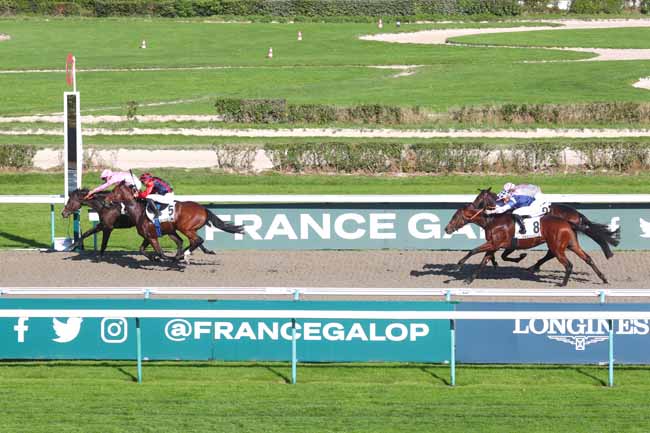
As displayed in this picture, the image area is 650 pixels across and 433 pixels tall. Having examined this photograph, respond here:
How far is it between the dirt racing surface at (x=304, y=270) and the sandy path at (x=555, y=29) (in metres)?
34.7

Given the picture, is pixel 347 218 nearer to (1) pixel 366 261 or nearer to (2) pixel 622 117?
(1) pixel 366 261

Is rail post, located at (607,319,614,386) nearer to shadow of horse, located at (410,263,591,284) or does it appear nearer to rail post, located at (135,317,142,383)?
rail post, located at (135,317,142,383)

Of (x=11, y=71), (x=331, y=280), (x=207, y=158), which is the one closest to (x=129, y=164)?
(x=207, y=158)

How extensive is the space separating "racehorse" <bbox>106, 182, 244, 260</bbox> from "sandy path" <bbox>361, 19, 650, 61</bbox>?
36435mm

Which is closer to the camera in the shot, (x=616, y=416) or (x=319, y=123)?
(x=616, y=416)

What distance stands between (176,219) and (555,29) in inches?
1929

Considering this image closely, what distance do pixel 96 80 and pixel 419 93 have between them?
1178 cm

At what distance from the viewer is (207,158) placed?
2573cm

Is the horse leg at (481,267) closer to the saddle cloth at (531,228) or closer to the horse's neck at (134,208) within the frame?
the saddle cloth at (531,228)

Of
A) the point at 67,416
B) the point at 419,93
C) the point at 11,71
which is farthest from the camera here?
the point at 11,71

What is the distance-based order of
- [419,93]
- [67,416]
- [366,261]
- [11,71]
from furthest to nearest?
[11,71], [419,93], [366,261], [67,416]

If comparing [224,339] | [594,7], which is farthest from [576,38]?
[224,339]

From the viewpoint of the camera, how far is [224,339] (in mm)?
10922

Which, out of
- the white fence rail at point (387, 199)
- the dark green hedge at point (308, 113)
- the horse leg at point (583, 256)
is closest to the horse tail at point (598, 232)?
the horse leg at point (583, 256)
